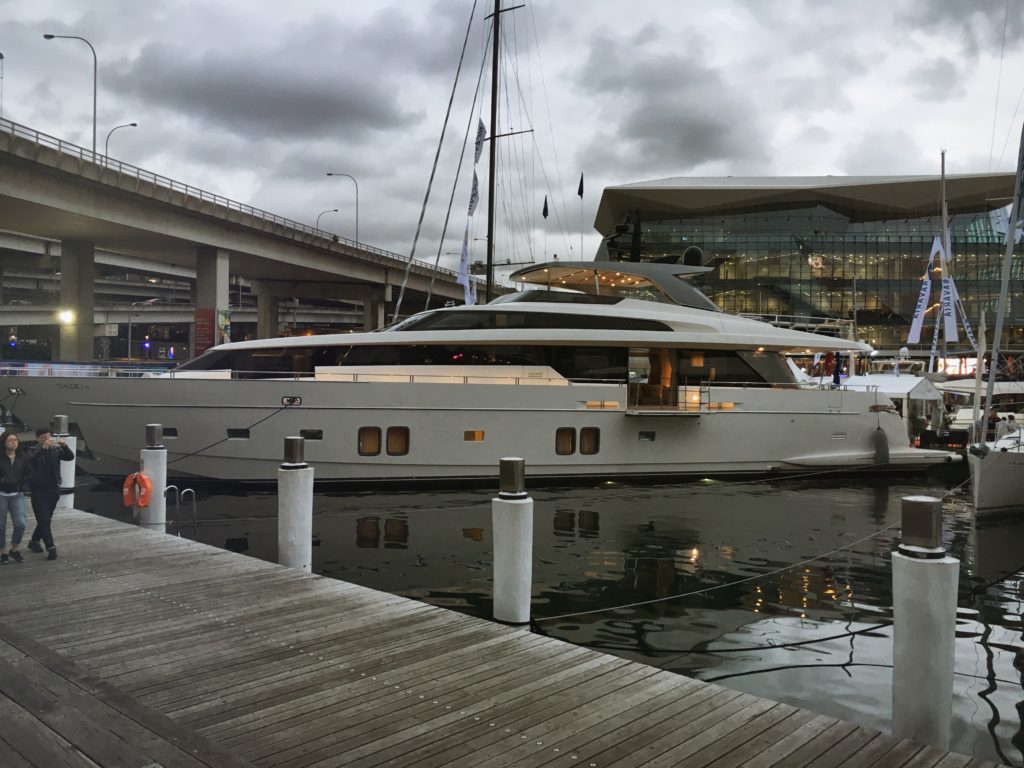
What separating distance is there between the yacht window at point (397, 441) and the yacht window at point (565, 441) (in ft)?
10.5

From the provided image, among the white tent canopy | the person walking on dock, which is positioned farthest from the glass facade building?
the person walking on dock

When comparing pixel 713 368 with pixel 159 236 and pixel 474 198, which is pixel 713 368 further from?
pixel 159 236

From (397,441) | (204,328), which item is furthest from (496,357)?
(204,328)

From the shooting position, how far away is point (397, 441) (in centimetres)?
1491

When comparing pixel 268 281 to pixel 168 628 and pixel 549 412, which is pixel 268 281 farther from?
pixel 168 628

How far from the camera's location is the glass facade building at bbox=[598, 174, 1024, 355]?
6844 cm

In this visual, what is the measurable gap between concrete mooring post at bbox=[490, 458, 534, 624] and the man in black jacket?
446cm

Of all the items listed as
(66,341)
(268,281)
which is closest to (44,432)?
(66,341)

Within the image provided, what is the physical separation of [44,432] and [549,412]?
9.97 m

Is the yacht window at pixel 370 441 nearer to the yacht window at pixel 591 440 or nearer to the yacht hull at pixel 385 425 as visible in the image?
the yacht hull at pixel 385 425

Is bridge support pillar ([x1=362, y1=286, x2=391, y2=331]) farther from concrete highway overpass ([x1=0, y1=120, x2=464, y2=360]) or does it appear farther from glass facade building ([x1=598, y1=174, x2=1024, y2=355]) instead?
glass facade building ([x1=598, y1=174, x2=1024, y2=355])

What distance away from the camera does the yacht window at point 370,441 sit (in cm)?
1473

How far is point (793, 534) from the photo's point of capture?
12.3m

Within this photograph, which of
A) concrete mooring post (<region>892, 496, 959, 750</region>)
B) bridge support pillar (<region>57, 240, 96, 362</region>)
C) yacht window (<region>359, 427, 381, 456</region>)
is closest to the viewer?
concrete mooring post (<region>892, 496, 959, 750</region>)
